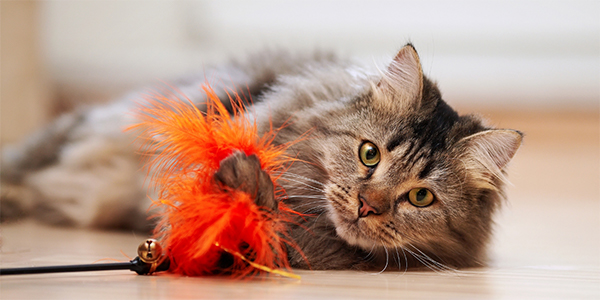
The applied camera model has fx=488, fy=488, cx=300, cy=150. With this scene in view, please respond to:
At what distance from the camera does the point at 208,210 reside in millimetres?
988

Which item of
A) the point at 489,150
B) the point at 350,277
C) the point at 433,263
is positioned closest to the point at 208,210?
the point at 350,277

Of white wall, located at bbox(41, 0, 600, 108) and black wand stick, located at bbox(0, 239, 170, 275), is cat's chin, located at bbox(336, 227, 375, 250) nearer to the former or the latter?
black wand stick, located at bbox(0, 239, 170, 275)

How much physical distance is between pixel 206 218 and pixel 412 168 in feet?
1.82

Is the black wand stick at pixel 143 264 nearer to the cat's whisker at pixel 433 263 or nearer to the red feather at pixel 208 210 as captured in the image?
the red feather at pixel 208 210

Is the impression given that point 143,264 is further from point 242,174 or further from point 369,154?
point 369,154

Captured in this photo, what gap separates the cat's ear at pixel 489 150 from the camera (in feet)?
4.28

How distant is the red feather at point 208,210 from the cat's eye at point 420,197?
0.36 m

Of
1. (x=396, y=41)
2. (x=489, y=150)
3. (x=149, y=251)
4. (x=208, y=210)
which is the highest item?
(x=396, y=41)

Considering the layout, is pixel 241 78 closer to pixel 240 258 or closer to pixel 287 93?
pixel 287 93

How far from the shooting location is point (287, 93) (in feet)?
5.28

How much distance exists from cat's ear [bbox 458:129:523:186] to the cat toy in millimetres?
561

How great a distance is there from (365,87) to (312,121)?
20 centimetres

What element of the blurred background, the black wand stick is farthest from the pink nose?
the blurred background

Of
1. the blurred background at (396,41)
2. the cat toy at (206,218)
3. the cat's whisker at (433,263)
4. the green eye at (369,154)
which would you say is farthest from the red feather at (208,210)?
the blurred background at (396,41)
